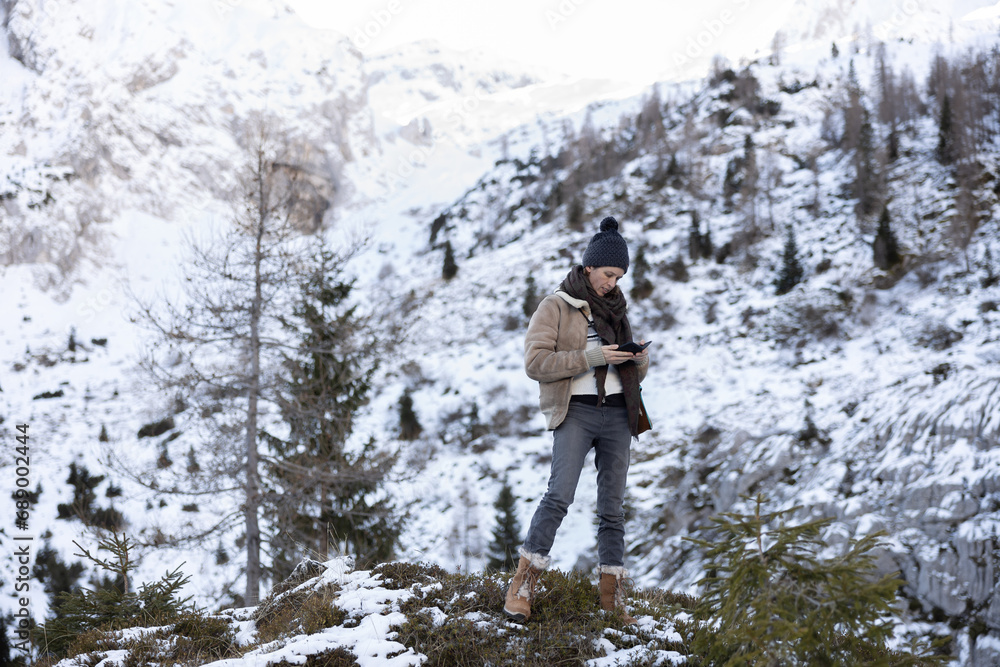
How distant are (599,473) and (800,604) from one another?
147 centimetres

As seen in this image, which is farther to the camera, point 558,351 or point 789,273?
point 789,273

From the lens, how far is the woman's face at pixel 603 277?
133 inches

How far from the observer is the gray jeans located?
3.20 metres

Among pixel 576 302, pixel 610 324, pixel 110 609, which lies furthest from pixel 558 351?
pixel 110 609

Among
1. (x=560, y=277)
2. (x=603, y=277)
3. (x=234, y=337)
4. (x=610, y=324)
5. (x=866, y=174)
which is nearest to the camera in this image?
(x=603, y=277)

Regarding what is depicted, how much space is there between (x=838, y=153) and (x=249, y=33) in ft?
298

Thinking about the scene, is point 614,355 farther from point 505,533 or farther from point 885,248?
point 885,248

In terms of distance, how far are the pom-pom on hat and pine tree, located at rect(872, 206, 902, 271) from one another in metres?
22.4

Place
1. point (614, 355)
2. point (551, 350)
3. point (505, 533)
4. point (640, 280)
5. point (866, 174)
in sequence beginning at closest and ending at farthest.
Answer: point (614, 355), point (551, 350), point (505, 533), point (640, 280), point (866, 174)

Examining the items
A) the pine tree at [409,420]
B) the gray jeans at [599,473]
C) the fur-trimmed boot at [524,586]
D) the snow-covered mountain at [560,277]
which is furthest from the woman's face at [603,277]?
the pine tree at [409,420]

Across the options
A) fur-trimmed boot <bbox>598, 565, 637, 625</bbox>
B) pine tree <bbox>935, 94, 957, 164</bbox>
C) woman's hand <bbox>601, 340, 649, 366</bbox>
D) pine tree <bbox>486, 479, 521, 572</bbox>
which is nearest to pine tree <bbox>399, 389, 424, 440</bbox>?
pine tree <bbox>486, 479, 521, 572</bbox>

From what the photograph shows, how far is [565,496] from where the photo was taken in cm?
320

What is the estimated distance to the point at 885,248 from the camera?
20.8 meters

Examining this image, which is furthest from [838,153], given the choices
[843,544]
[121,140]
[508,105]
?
[508,105]
